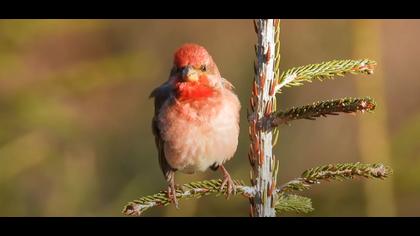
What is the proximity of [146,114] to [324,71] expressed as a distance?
4.25m

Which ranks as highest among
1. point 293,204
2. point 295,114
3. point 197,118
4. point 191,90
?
point 191,90

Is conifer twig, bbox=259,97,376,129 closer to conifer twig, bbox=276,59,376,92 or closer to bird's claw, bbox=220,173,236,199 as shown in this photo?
conifer twig, bbox=276,59,376,92

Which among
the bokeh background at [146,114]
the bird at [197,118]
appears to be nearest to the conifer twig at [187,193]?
the bird at [197,118]

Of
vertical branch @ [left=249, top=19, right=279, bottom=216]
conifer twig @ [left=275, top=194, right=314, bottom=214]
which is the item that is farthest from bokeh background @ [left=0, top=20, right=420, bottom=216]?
vertical branch @ [left=249, top=19, right=279, bottom=216]

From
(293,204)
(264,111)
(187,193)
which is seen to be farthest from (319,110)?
(187,193)

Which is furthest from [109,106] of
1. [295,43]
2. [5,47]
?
[5,47]

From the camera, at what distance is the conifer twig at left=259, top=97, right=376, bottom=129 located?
2.33 metres

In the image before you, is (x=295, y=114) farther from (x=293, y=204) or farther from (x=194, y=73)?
(x=194, y=73)

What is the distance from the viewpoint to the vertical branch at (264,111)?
2.45 m

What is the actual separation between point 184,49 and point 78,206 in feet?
6.93

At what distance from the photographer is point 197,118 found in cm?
299

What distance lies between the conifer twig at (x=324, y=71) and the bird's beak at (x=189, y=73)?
1.48ft

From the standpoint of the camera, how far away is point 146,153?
20.5ft
